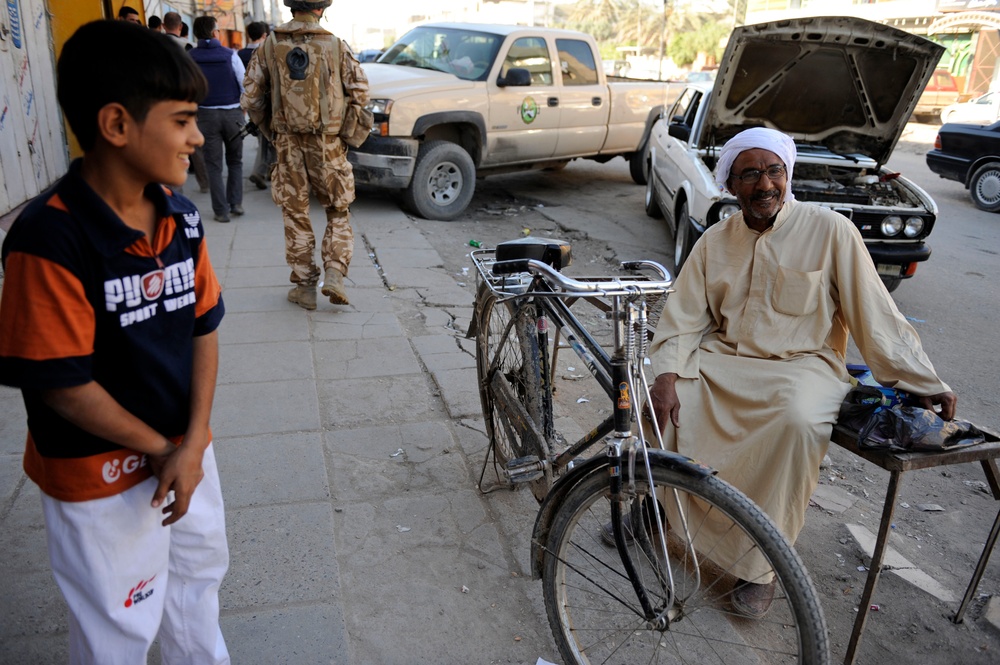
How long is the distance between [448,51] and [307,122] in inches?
180

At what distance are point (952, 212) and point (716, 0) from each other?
64.6 metres

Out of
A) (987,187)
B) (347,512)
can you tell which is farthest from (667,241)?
(347,512)

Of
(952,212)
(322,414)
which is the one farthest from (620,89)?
(322,414)

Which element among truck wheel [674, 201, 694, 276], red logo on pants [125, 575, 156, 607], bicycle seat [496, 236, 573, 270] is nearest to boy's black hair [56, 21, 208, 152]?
red logo on pants [125, 575, 156, 607]

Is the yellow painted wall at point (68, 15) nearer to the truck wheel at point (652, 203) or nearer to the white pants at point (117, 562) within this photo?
the truck wheel at point (652, 203)

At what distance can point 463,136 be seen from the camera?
8828 mm

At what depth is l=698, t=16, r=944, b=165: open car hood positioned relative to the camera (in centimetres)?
589

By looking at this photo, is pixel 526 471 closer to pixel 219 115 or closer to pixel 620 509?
pixel 620 509

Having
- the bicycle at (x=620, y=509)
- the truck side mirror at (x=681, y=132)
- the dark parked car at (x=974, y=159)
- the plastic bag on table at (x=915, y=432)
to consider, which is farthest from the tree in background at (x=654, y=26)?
the plastic bag on table at (x=915, y=432)

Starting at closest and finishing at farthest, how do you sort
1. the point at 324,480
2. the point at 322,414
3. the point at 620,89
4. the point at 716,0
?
the point at 324,480, the point at 322,414, the point at 620,89, the point at 716,0

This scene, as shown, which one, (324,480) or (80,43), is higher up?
(80,43)

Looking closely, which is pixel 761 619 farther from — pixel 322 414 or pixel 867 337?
pixel 322 414

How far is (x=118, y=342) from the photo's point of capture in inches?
59.5

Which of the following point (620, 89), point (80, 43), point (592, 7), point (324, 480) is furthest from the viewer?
point (592, 7)
